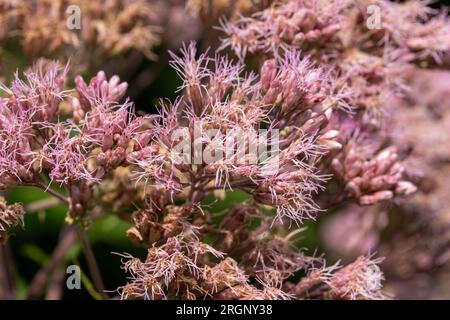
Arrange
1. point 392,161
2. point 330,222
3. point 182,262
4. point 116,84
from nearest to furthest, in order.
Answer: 1. point 182,262
2. point 116,84
3. point 392,161
4. point 330,222

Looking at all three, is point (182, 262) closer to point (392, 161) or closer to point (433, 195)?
point (392, 161)

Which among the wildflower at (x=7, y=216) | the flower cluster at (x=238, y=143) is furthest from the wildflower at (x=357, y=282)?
the wildflower at (x=7, y=216)

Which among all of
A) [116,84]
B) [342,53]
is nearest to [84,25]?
[116,84]

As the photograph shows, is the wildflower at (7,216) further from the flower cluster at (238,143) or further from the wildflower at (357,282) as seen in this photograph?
the wildflower at (357,282)

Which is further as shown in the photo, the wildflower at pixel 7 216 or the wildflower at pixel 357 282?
the wildflower at pixel 357 282

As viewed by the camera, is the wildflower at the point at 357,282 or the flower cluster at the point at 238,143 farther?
the wildflower at the point at 357,282

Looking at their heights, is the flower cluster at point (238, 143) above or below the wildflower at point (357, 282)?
above

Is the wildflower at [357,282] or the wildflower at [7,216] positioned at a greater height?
the wildflower at [7,216]

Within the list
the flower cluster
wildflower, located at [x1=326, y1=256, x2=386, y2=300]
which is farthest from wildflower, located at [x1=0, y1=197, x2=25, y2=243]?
wildflower, located at [x1=326, y1=256, x2=386, y2=300]

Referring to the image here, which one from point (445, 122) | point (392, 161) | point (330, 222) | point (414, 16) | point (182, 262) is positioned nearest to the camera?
point (182, 262)

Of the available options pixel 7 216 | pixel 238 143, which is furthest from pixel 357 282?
pixel 7 216

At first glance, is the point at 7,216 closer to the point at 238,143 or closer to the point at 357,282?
the point at 238,143
